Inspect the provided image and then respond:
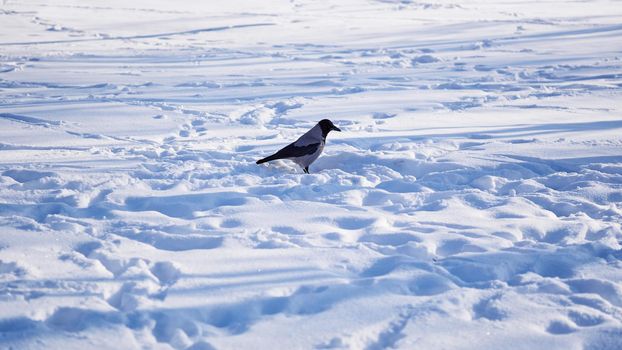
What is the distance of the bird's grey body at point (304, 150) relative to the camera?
457cm

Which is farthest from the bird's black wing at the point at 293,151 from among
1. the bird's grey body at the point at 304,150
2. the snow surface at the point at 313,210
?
the snow surface at the point at 313,210

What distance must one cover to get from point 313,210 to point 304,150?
3.30ft

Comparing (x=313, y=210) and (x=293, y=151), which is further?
(x=293, y=151)

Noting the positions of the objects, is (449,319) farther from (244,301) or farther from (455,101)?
(455,101)

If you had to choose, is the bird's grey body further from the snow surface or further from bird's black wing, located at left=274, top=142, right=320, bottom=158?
the snow surface

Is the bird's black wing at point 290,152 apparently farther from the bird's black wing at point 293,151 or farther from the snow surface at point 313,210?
the snow surface at point 313,210

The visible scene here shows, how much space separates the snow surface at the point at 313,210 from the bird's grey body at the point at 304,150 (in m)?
0.14

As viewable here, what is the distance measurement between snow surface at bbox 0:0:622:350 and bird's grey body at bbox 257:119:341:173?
14 centimetres

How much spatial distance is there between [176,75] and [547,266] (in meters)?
7.69

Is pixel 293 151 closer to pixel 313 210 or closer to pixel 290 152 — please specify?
pixel 290 152

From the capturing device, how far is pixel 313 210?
3.68m

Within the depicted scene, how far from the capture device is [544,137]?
5.59 m

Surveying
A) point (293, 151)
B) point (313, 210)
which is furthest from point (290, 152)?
point (313, 210)

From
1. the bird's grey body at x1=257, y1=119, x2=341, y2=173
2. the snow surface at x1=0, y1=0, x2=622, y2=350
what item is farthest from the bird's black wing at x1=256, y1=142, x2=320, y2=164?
the snow surface at x1=0, y1=0, x2=622, y2=350
